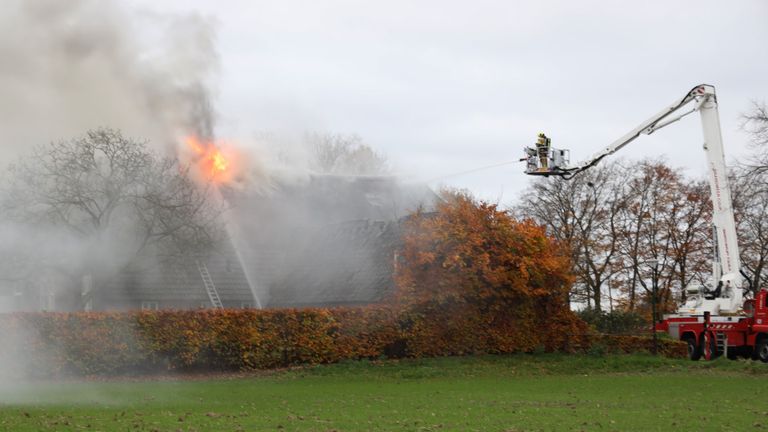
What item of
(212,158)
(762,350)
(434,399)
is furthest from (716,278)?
(212,158)

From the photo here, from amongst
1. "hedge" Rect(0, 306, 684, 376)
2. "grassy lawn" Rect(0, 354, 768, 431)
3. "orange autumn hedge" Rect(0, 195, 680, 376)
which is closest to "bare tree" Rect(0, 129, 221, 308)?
"hedge" Rect(0, 306, 684, 376)

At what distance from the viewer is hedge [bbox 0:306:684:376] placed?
106 ft

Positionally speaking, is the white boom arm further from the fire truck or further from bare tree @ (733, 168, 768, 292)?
bare tree @ (733, 168, 768, 292)

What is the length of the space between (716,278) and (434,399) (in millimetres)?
16446

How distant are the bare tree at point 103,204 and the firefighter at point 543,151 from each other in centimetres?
1607

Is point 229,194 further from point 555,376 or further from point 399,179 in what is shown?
point 555,376

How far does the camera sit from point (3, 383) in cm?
2969

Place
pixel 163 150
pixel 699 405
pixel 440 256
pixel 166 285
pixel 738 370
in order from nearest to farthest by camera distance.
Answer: pixel 699 405
pixel 738 370
pixel 440 256
pixel 163 150
pixel 166 285

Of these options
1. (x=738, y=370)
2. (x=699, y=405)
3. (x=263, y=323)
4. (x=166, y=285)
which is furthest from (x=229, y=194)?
(x=699, y=405)

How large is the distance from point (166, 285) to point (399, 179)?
2023 centimetres

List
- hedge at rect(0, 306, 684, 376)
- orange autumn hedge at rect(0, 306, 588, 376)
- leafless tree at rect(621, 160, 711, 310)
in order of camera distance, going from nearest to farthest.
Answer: orange autumn hedge at rect(0, 306, 588, 376) → hedge at rect(0, 306, 684, 376) → leafless tree at rect(621, 160, 711, 310)

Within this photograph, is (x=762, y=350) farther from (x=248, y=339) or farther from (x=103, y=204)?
(x=103, y=204)

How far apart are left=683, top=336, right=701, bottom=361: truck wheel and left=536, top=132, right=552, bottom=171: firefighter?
997cm

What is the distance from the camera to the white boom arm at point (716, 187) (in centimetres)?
3438
